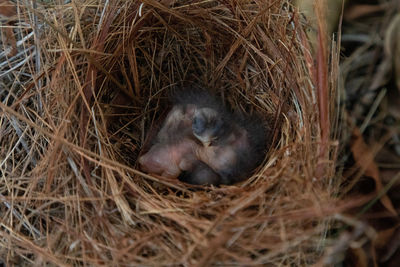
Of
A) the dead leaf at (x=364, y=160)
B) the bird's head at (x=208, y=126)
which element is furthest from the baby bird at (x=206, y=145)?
the dead leaf at (x=364, y=160)

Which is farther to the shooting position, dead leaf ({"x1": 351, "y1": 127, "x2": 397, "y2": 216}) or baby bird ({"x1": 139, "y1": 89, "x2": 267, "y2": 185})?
baby bird ({"x1": 139, "y1": 89, "x2": 267, "y2": 185})

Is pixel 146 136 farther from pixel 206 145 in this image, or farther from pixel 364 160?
pixel 364 160

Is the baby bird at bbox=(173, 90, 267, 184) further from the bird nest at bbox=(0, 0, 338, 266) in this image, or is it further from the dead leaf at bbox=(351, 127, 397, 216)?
the dead leaf at bbox=(351, 127, 397, 216)

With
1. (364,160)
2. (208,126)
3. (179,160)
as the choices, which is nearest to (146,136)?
(179,160)

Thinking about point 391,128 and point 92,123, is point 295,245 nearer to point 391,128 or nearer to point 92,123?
point 391,128

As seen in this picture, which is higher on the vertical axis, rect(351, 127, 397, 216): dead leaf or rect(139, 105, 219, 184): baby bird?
rect(351, 127, 397, 216): dead leaf

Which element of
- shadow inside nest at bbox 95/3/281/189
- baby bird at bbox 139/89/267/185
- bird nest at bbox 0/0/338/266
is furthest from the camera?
shadow inside nest at bbox 95/3/281/189

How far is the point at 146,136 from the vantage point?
186 centimetres

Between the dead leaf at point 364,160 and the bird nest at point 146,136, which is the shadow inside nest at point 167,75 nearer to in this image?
the bird nest at point 146,136

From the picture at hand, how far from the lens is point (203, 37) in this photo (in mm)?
1886

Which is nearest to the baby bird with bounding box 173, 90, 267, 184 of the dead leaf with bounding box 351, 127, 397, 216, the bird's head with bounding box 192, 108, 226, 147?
the bird's head with bounding box 192, 108, 226, 147

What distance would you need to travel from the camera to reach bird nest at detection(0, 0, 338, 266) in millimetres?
1266

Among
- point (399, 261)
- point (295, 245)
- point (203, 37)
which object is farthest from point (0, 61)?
point (399, 261)

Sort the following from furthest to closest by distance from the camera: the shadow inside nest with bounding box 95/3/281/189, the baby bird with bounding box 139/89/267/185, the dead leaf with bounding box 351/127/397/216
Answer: the shadow inside nest with bounding box 95/3/281/189
the baby bird with bounding box 139/89/267/185
the dead leaf with bounding box 351/127/397/216
